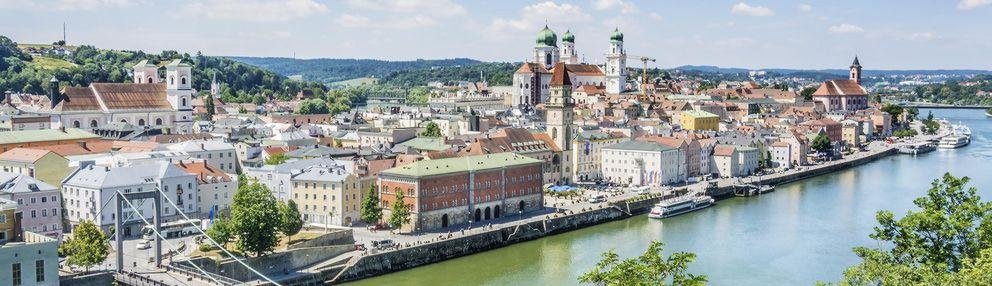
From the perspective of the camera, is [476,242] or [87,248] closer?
[87,248]

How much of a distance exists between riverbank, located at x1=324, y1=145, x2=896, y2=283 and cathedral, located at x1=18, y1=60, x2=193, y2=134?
20.3m

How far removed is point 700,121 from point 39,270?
145 feet

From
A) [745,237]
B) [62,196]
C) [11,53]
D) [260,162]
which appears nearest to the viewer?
[62,196]

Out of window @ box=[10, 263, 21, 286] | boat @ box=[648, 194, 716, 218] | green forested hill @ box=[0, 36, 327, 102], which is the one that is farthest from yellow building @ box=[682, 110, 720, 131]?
window @ box=[10, 263, 21, 286]

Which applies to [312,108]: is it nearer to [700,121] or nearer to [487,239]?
[700,121]

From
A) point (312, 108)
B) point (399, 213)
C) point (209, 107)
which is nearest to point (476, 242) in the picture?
point (399, 213)

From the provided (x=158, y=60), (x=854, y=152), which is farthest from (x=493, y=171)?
(x=158, y=60)

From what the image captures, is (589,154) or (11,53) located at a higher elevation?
(11,53)

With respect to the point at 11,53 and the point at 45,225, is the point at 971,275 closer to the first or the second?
the point at 45,225

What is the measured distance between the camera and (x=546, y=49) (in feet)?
254

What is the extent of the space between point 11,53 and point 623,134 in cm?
5349

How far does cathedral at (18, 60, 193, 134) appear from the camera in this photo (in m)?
43.1

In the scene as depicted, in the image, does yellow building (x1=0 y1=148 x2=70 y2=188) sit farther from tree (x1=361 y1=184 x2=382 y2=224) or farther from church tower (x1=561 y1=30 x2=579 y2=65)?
church tower (x1=561 y1=30 x2=579 y2=65)

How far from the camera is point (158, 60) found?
269 feet
